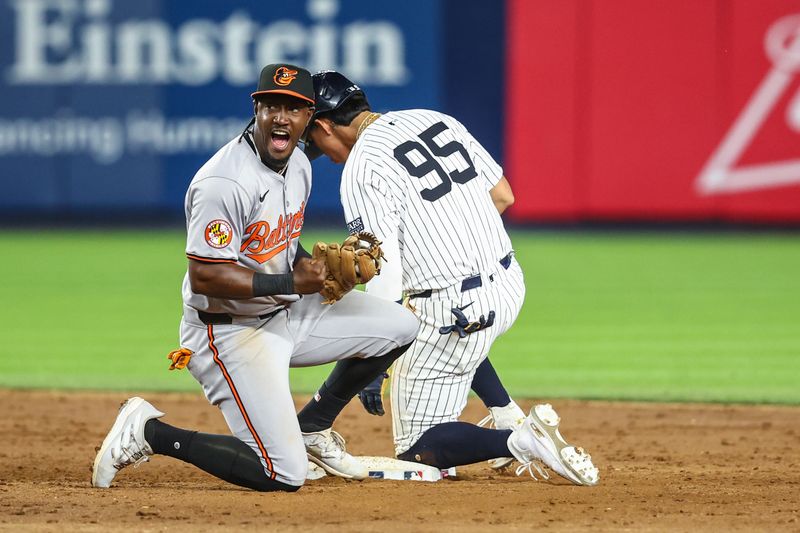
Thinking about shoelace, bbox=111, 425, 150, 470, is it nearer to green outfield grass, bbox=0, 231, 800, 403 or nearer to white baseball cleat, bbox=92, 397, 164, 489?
white baseball cleat, bbox=92, 397, 164, 489

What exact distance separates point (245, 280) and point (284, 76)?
813 millimetres

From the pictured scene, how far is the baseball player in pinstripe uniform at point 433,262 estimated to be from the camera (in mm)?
5227

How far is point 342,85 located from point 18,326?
5.63 meters

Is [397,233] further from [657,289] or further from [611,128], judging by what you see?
[611,128]

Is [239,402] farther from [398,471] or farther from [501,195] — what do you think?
[501,195]

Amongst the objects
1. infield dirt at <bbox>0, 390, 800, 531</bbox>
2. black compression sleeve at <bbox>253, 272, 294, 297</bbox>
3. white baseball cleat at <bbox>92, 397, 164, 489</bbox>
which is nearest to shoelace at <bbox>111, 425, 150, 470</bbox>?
white baseball cleat at <bbox>92, 397, 164, 489</bbox>

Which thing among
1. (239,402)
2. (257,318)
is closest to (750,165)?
(257,318)

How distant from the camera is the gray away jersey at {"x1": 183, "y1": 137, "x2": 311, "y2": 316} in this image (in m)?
4.74

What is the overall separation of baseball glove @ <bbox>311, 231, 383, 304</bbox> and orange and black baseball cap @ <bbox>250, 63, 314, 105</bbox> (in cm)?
58

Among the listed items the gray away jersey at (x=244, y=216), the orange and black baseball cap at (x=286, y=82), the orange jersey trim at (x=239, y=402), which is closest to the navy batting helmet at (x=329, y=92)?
the gray away jersey at (x=244, y=216)

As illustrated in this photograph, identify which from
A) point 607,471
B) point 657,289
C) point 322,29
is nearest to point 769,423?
point 607,471

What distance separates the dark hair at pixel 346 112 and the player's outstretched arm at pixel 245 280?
965 mm

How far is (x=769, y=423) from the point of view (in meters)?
6.77

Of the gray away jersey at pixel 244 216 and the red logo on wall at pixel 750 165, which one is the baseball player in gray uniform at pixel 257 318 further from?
the red logo on wall at pixel 750 165
